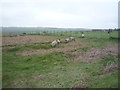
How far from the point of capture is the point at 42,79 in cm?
1603

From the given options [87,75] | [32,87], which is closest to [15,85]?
[32,87]

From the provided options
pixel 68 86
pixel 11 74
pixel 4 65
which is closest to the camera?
pixel 68 86

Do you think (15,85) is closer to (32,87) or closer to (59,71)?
(32,87)

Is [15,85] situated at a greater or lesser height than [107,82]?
lesser

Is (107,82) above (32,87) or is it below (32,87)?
above

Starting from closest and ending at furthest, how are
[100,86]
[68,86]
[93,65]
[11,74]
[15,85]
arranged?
[100,86], [68,86], [15,85], [11,74], [93,65]

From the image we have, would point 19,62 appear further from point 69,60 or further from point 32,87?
point 32,87

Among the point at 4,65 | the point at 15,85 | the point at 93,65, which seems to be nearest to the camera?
the point at 15,85

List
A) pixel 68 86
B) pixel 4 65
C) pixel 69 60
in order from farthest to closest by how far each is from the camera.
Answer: pixel 69 60 < pixel 4 65 < pixel 68 86

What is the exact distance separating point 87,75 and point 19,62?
1042cm

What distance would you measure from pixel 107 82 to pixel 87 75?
379 cm

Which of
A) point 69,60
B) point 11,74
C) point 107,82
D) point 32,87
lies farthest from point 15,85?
point 69,60

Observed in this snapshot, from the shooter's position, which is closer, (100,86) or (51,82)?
(100,86)

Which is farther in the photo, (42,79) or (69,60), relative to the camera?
(69,60)
